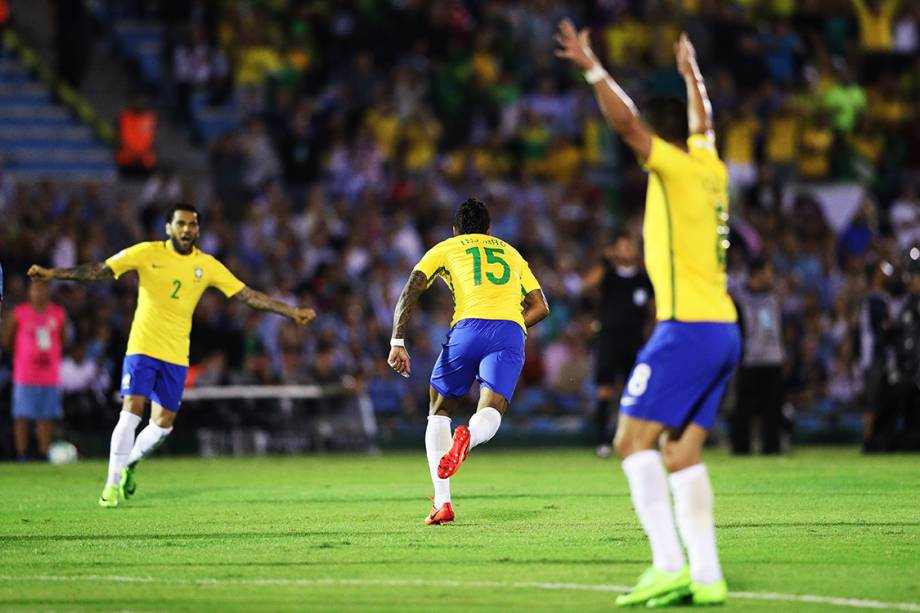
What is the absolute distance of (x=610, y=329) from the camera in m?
23.0

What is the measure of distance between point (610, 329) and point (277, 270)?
6.86 metres

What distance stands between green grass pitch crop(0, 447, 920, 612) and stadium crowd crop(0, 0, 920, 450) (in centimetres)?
751

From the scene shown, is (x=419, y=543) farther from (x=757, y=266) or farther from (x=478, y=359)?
(x=757, y=266)

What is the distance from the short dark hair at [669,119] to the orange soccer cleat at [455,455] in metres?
4.25

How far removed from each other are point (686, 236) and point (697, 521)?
4.93 ft

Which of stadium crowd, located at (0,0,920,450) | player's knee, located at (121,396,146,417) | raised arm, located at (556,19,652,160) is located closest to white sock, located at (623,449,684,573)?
raised arm, located at (556,19,652,160)

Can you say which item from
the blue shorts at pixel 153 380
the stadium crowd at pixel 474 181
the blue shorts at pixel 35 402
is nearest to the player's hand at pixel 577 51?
the blue shorts at pixel 153 380

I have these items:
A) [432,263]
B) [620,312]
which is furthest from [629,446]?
[620,312]

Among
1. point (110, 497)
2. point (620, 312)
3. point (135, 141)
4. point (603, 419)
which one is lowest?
point (603, 419)

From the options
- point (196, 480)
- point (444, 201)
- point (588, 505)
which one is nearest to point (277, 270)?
point (444, 201)

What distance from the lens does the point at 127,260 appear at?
16.3 metres

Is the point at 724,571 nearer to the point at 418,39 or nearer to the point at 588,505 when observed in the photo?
the point at 588,505

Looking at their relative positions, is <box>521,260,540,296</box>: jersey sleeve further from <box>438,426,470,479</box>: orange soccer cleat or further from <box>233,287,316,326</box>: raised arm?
<box>233,287,316,326</box>: raised arm

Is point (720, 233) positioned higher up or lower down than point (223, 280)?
higher up
